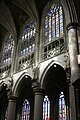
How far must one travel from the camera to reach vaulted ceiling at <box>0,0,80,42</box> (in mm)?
19266

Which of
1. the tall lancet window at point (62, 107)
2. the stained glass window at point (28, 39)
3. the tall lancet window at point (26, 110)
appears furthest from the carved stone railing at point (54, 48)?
the tall lancet window at point (26, 110)

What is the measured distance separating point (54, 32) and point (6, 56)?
6.94 meters

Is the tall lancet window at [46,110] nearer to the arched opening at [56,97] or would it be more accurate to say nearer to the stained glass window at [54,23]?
the arched opening at [56,97]

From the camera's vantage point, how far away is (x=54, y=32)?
56.2 feet

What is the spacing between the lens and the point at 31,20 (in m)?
20.8

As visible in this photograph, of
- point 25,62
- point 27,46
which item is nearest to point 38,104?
point 25,62

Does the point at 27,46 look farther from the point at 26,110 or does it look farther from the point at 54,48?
the point at 26,110

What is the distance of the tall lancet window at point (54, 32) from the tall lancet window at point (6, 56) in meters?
5.11

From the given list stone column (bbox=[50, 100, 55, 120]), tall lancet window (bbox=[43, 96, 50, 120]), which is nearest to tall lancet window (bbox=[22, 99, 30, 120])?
tall lancet window (bbox=[43, 96, 50, 120])

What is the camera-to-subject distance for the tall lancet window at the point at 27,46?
17.7 metres

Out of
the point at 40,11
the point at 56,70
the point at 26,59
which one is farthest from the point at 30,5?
the point at 56,70

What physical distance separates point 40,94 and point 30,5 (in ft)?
30.8

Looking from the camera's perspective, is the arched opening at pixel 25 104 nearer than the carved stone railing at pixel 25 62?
No

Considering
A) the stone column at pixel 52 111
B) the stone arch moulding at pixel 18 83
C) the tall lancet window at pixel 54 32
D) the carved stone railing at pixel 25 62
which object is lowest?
the stone column at pixel 52 111
